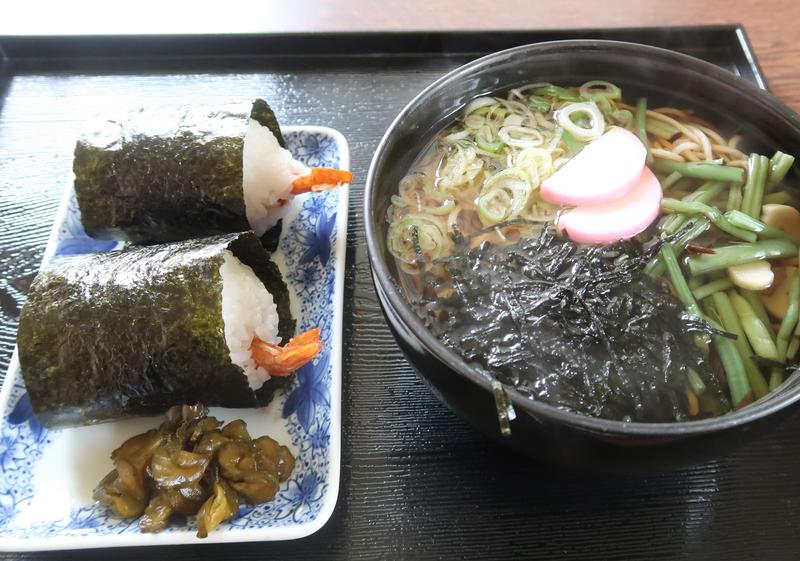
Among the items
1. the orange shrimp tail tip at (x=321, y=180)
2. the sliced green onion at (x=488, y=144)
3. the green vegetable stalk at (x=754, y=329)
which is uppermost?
the sliced green onion at (x=488, y=144)

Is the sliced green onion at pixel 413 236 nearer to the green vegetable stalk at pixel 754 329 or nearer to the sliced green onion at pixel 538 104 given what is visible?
the sliced green onion at pixel 538 104

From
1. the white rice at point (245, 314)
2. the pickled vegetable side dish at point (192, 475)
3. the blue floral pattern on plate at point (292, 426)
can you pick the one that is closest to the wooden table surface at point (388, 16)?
the blue floral pattern on plate at point (292, 426)

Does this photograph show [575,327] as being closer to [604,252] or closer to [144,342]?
[604,252]

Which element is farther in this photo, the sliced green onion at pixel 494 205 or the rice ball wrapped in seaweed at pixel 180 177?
the rice ball wrapped in seaweed at pixel 180 177

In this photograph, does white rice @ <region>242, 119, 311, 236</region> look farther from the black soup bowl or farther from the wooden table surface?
the wooden table surface

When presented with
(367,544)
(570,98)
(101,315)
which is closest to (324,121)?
(570,98)
